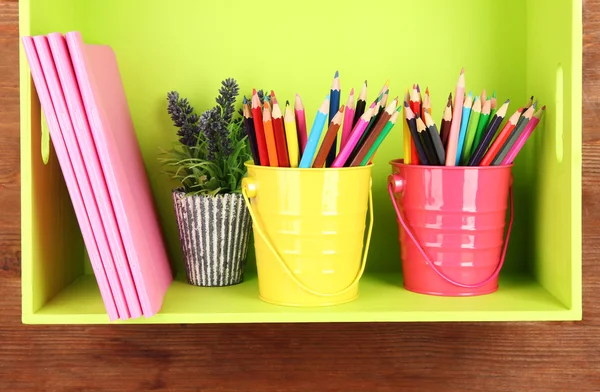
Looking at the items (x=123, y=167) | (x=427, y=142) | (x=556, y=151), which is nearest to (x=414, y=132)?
(x=427, y=142)

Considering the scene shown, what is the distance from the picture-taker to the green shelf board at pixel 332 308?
598 millimetres

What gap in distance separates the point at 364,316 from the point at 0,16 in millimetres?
470

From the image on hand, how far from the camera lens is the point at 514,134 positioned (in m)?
0.64

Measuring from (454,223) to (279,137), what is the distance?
164mm

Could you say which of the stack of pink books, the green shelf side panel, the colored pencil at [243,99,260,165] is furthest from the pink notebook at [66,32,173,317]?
the green shelf side panel

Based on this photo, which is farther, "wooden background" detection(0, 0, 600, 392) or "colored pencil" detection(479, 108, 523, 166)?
"wooden background" detection(0, 0, 600, 392)

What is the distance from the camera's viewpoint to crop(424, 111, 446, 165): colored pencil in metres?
0.63

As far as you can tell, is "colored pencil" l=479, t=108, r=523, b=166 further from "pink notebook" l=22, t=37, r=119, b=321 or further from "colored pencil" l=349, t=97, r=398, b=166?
"pink notebook" l=22, t=37, r=119, b=321

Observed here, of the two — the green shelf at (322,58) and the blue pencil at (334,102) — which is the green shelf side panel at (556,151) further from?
the blue pencil at (334,102)

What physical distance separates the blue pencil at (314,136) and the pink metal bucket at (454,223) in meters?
0.09

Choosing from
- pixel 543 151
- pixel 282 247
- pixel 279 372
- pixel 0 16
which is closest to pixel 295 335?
pixel 279 372

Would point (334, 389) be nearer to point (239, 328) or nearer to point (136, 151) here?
point (239, 328)

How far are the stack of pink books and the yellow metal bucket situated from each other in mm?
98

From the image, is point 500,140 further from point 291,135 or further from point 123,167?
point 123,167
